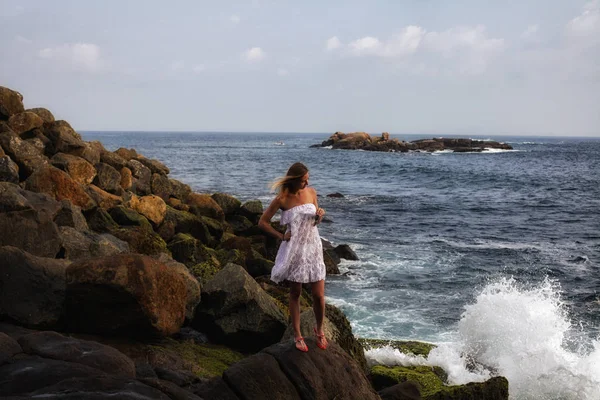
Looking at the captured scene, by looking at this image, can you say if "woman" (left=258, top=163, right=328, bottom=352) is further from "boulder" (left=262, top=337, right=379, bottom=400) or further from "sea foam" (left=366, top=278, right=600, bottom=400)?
"sea foam" (left=366, top=278, right=600, bottom=400)

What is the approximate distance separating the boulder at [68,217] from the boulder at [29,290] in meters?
4.32

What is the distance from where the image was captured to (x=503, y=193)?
44.6 metres

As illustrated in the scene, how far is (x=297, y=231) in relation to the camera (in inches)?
250

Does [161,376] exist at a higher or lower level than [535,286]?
higher

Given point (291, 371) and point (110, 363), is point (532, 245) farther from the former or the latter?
point (110, 363)

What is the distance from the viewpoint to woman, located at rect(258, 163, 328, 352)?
6.30 m

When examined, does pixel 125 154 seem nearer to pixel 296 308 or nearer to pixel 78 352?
pixel 296 308

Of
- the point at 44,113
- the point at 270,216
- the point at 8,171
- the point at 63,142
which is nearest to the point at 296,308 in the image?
the point at 270,216

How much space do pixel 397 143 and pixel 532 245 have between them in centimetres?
8350

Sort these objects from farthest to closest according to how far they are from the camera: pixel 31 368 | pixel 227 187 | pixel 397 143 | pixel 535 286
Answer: pixel 397 143 → pixel 227 187 → pixel 535 286 → pixel 31 368

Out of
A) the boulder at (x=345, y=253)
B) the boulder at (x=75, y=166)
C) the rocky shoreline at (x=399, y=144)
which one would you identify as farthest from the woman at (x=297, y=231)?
the rocky shoreline at (x=399, y=144)

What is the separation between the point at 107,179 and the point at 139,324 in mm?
11708

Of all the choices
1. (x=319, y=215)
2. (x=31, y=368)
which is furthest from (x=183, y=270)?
(x=31, y=368)

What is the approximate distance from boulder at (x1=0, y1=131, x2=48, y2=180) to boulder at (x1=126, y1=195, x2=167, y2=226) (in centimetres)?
284
